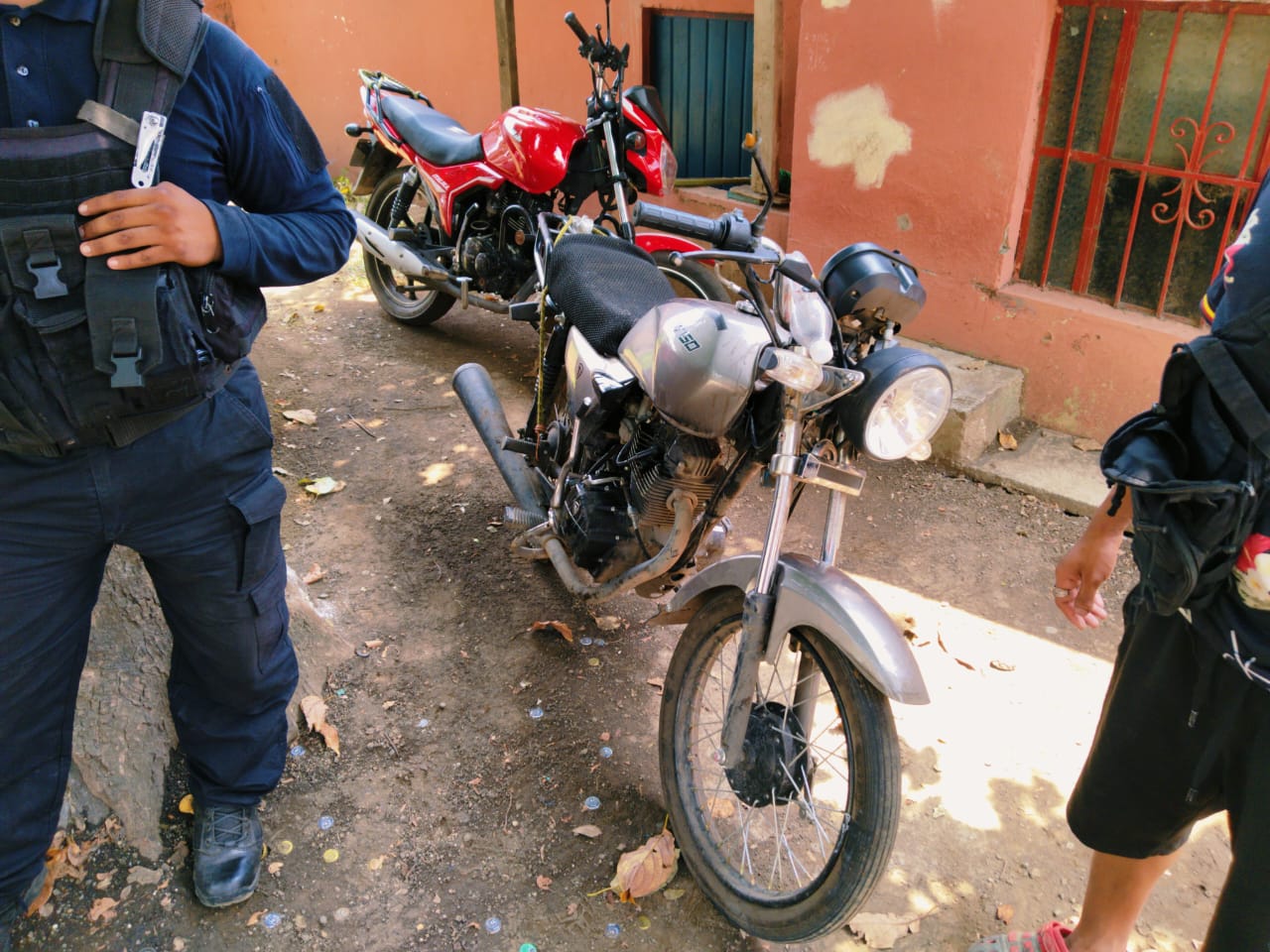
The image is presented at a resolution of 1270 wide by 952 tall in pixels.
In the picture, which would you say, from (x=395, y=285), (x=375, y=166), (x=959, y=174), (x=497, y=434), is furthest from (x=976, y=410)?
(x=375, y=166)

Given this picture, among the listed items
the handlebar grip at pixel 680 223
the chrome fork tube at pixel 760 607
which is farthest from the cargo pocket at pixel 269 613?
the handlebar grip at pixel 680 223

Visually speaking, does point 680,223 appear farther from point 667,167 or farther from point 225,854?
point 667,167

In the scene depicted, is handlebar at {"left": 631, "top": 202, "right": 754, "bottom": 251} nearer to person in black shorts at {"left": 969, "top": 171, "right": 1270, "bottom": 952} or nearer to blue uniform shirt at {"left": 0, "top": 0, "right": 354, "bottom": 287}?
blue uniform shirt at {"left": 0, "top": 0, "right": 354, "bottom": 287}

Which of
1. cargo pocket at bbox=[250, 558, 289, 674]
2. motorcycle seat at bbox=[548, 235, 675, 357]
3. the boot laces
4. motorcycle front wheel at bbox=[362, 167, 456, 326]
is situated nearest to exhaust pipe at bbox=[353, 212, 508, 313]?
motorcycle front wheel at bbox=[362, 167, 456, 326]

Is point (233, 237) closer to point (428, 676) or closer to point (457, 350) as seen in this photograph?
point (428, 676)

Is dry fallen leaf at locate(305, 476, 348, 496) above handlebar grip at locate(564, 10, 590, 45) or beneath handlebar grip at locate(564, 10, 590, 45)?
beneath

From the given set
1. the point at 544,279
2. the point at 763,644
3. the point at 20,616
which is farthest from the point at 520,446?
the point at 20,616

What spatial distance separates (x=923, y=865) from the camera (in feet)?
8.22

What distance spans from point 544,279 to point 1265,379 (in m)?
2.06

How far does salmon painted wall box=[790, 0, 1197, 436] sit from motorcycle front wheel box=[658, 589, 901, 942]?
225 centimetres

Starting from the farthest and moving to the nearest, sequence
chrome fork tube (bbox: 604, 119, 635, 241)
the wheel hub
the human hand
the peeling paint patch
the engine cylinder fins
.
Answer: the peeling paint patch → chrome fork tube (bbox: 604, 119, 635, 241) → the engine cylinder fins → the wheel hub → the human hand

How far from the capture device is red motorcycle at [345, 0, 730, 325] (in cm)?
432

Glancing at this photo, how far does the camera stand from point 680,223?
7.88 feet

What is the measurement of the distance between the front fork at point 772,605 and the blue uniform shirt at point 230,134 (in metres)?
1.05
